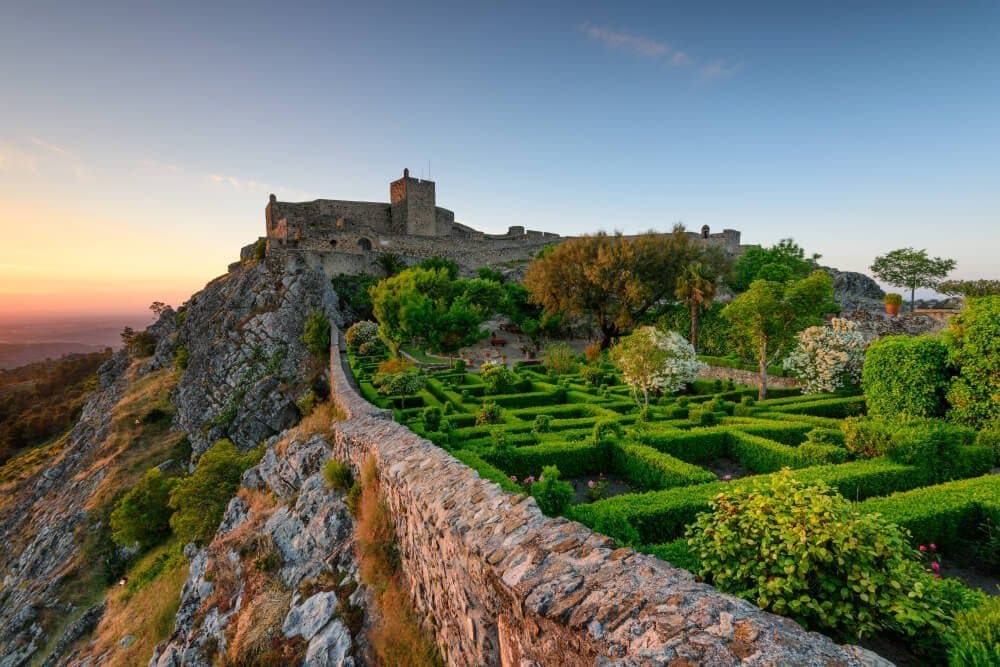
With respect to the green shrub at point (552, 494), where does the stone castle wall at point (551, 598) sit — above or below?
above

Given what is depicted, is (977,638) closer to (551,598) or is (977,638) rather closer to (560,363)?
(551,598)

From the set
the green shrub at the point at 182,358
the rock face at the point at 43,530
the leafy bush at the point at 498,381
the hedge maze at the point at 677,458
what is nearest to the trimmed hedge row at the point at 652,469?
the hedge maze at the point at 677,458

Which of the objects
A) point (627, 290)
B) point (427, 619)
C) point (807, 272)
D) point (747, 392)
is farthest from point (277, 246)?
point (807, 272)

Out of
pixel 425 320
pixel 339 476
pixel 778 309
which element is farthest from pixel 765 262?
pixel 339 476

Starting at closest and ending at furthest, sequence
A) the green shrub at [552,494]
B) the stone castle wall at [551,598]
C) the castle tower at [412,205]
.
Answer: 1. the stone castle wall at [551,598]
2. the green shrub at [552,494]
3. the castle tower at [412,205]

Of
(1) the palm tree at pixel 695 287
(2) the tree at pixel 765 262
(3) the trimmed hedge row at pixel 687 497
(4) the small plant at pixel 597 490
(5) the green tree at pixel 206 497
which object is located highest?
(2) the tree at pixel 765 262

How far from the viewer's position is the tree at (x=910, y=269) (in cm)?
4278

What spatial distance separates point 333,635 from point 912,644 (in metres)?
7.12

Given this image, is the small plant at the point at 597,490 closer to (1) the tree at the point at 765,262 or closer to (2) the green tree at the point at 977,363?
(2) the green tree at the point at 977,363

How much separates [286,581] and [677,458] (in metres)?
9.70

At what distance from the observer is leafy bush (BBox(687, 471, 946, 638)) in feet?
13.1

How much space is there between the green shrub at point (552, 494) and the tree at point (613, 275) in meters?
28.0

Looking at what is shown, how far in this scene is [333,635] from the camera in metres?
6.77

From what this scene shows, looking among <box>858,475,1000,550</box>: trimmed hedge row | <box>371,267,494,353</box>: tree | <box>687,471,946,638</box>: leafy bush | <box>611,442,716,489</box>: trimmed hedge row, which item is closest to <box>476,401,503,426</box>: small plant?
<box>611,442,716,489</box>: trimmed hedge row
